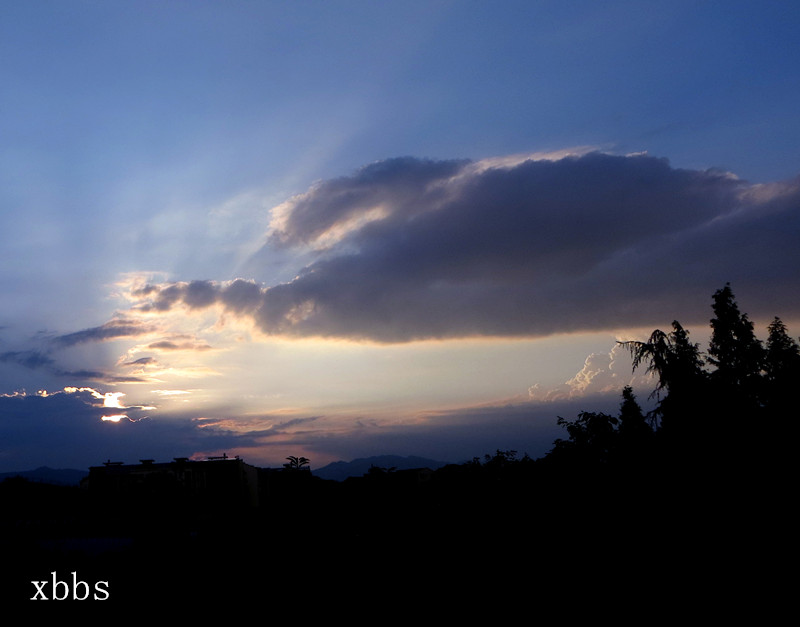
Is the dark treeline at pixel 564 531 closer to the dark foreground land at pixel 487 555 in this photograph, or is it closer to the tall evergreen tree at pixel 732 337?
the dark foreground land at pixel 487 555

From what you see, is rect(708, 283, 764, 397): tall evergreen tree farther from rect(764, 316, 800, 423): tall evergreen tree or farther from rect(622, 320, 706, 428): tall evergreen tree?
rect(622, 320, 706, 428): tall evergreen tree

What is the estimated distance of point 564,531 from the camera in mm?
15203

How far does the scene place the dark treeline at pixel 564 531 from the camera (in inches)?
509

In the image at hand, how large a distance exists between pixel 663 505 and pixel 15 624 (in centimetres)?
1587

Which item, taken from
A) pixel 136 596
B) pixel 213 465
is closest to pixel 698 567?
pixel 136 596

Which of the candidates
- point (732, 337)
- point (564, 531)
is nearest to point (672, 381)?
point (564, 531)

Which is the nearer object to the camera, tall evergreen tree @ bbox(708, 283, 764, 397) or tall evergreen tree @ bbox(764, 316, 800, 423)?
tall evergreen tree @ bbox(764, 316, 800, 423)

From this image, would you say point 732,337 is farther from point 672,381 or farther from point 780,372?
point 672,381

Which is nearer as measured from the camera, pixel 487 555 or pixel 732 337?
pixel 487 555

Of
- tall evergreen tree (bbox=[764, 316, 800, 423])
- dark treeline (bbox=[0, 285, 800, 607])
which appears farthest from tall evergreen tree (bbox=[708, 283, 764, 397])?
dark treeline (bbox=[0, 285, 800, 607])

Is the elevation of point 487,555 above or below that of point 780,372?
below

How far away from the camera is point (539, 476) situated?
17906 mm

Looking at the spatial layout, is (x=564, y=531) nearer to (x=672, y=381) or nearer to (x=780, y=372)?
(x=672, y=381)

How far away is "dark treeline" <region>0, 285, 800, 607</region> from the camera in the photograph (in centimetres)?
1294
